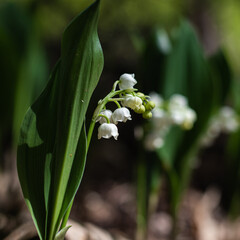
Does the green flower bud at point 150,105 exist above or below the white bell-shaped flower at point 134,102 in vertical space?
below

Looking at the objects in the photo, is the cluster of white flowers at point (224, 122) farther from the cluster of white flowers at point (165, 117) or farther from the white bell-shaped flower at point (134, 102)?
the white bell-shaped flower at point (134, 102)

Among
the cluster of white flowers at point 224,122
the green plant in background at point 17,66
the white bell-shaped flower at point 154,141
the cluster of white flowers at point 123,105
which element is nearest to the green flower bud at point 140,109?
the cluster of white flowers at point 123,105

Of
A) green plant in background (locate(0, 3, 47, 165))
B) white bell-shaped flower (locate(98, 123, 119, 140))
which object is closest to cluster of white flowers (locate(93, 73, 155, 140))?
white bell-shaped flower (locate(98, 123, 119, 140))

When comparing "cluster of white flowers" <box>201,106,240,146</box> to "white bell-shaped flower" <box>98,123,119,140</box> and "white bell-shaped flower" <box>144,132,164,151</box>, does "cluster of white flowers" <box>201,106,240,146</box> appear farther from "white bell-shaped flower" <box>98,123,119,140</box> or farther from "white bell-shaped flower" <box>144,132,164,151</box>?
"white bell-shaped flower" <box>98,123,119,140</box>

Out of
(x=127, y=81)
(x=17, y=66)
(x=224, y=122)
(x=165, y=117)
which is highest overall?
(x=127, y=81)

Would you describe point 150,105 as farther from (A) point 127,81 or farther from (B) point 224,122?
(B) point 224,122

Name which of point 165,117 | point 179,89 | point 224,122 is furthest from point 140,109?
point 224,122
